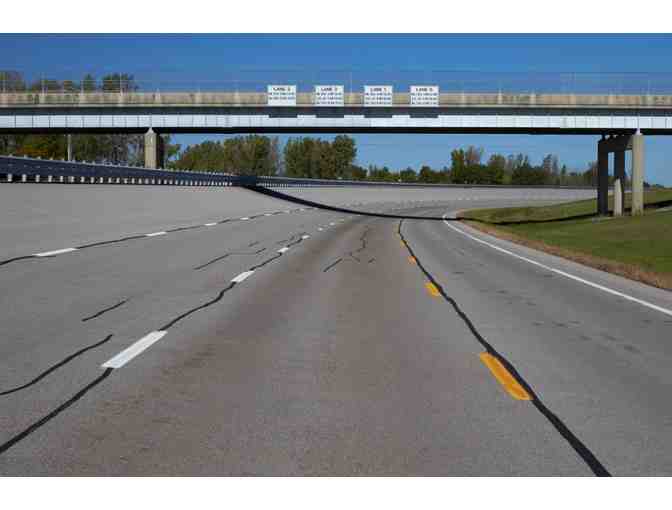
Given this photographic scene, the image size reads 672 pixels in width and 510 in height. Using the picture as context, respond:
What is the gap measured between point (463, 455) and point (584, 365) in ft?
11.4

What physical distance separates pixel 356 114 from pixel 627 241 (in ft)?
96.1

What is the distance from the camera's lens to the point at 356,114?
58.5 m

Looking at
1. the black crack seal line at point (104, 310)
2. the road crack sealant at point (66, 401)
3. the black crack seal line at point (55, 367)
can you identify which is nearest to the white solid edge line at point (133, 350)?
the road crack sealant at point (66, 401)

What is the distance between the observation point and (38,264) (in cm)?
1783

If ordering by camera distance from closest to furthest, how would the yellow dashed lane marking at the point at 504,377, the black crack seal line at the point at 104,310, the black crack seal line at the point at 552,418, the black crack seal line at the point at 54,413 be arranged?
the black crack seal line at the point at 552,418, the black crack seal line at the point at 54,413, the yellow dashed lane marking at the point at 504,377, the black crack seal line at the point at 104,310

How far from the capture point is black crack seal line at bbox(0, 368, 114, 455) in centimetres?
581

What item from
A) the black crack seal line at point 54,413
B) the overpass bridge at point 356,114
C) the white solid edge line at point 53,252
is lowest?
the black crack seal line at point 54,413

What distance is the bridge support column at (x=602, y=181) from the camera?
6012cm

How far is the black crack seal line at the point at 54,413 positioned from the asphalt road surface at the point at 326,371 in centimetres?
2

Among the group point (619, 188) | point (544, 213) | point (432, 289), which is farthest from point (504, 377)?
point (544, 213)

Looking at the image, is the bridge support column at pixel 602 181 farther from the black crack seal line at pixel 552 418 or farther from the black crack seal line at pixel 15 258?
the black crack seal line at pixel 552 418

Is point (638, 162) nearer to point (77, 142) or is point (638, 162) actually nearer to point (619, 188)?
point (619, 188)

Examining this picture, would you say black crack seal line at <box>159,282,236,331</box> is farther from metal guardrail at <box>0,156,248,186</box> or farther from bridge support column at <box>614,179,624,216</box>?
bridge support column at <box>614,179,624,216</box>
